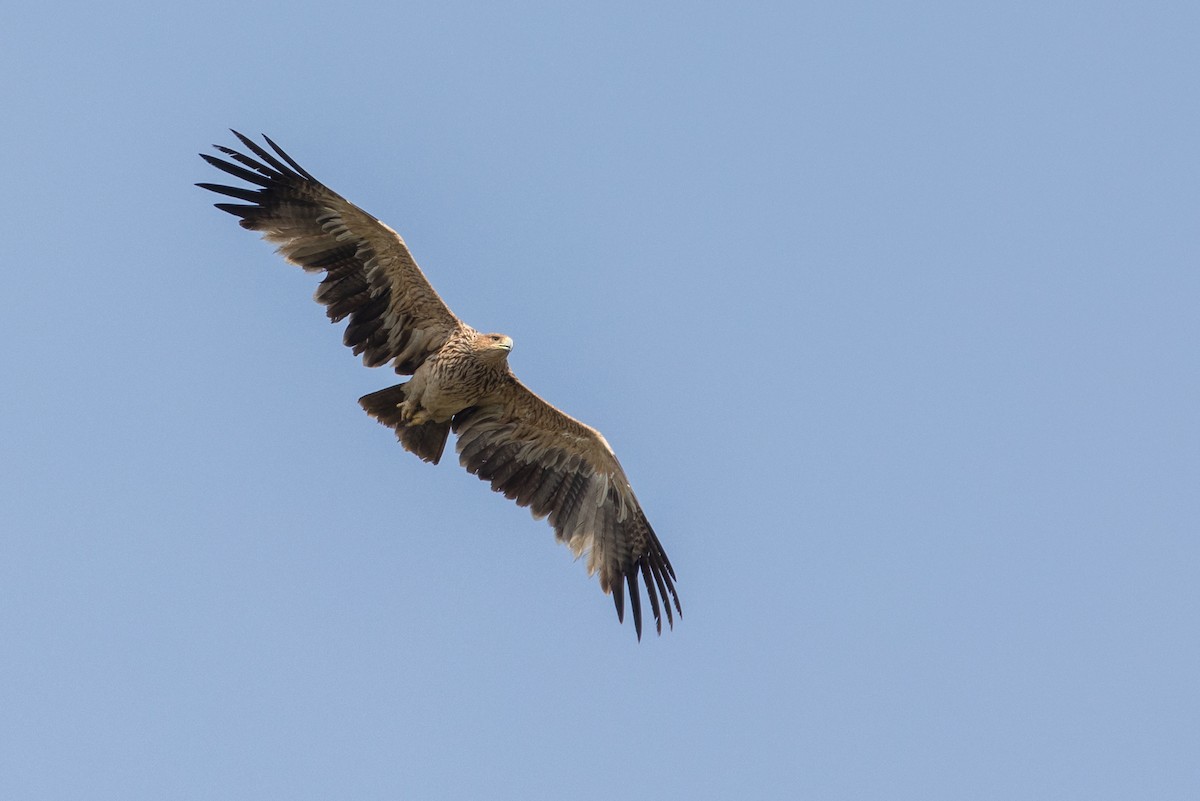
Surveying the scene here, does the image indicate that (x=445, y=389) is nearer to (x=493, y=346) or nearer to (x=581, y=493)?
(x=493, y=346)

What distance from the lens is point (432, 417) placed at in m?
18.2

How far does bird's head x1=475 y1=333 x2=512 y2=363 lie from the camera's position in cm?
1733

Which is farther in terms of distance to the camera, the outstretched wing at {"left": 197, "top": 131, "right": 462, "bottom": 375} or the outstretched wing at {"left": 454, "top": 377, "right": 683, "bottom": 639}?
the outstretched wing at {"left": 454, "top": 377, "right": 683, "bottom": 639}

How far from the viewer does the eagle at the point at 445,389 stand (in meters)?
17.5

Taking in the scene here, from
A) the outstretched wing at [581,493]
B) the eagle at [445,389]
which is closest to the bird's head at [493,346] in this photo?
the eagle at [445,389]

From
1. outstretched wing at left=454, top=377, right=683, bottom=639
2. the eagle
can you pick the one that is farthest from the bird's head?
outstretched wing at left=454, top=377, right=683, bottom=639

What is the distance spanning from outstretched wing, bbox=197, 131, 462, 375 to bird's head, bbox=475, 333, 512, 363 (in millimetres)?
455

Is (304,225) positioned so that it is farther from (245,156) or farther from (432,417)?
(432,417)

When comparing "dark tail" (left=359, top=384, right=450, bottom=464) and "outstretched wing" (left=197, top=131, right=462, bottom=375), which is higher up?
"outstretched wing" (left=197, top=131, right=462, bottom=375)

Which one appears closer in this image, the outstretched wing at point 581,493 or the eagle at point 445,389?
the eagle at point 445,389

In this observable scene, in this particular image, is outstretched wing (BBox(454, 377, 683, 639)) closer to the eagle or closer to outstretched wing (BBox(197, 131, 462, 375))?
the eagle

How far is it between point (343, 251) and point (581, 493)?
3828 millimetres

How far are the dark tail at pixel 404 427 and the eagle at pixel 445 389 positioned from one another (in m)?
0.01

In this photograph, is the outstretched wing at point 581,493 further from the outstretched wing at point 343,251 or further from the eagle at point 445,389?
the outstretched wing at point 343,251
